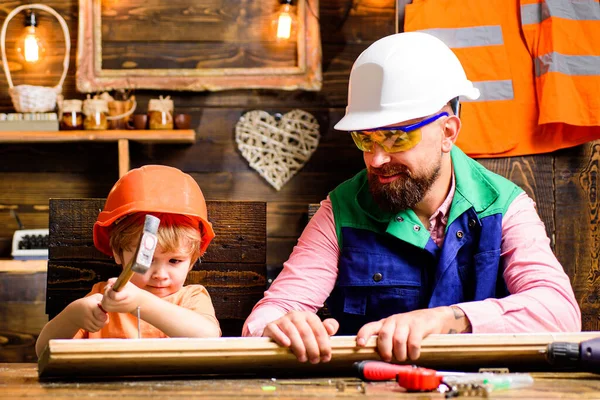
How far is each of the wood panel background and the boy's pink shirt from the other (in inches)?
75.6

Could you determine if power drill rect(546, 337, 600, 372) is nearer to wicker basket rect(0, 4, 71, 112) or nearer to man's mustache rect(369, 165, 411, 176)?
man's mustache rect(369, 165, 411, 176)

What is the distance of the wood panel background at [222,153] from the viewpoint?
3998 millimetres

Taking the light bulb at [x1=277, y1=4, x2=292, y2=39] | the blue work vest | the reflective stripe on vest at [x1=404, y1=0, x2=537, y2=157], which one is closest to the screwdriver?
the blue work vest

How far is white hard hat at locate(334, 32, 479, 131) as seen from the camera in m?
1.90

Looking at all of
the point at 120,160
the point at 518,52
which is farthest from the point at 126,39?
the point at 518,52

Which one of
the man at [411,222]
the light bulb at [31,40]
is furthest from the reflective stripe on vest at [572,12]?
the light bulb at [31,40]

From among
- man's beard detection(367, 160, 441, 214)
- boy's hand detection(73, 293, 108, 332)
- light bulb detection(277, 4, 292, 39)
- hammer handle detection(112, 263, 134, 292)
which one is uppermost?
light bulb detection(277, 4, 292, 39)

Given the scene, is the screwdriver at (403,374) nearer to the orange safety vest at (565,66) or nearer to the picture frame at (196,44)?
the orange safety vest at (565,66)

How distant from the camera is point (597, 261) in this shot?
328 centimetres

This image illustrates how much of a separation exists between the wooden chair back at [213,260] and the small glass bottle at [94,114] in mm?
1698

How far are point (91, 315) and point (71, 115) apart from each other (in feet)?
7.83

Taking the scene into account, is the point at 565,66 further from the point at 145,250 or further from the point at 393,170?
the point at 145,250

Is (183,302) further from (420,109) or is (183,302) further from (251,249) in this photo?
(420,109)

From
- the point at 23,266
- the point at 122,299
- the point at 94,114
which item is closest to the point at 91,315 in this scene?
the point at 122,299
